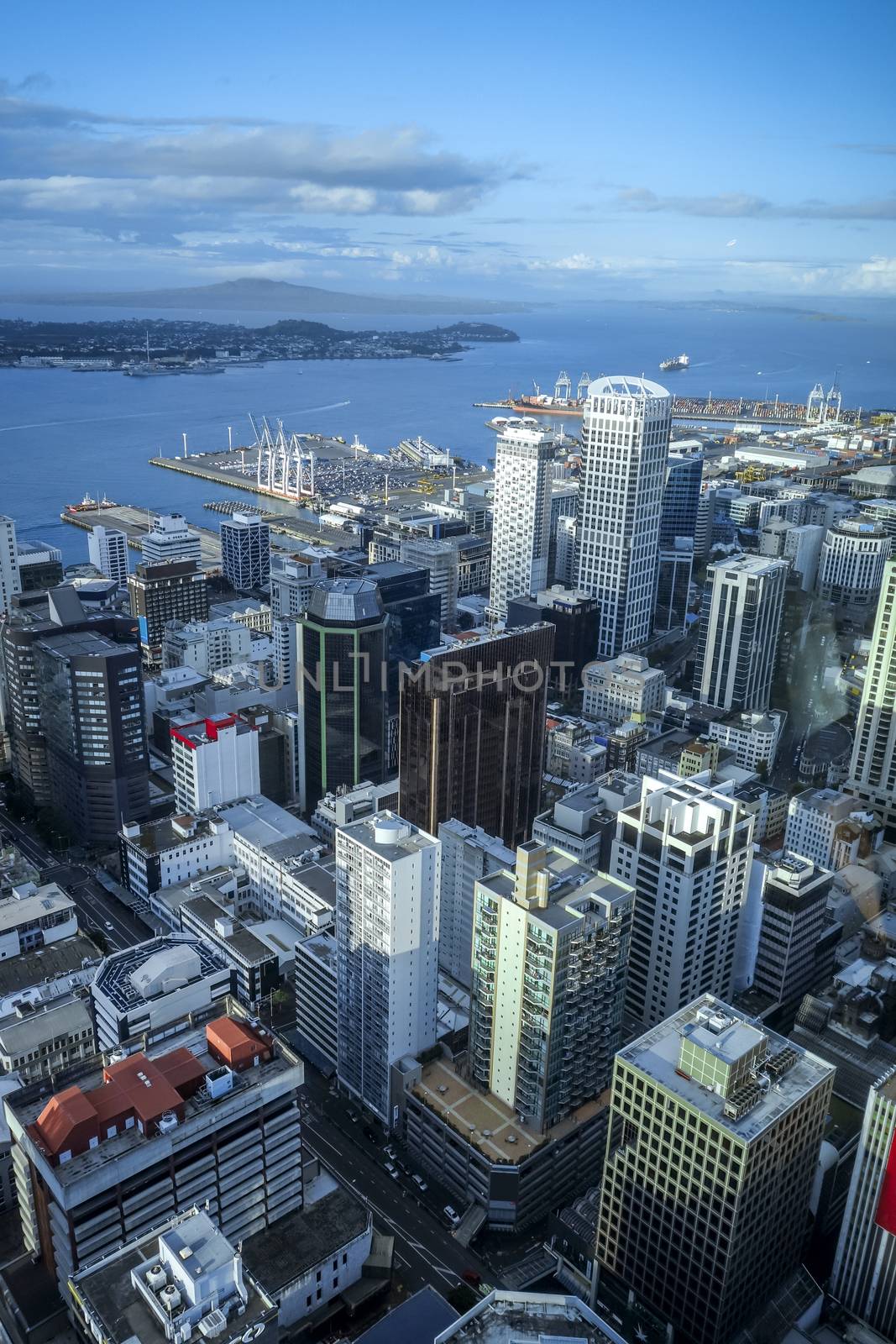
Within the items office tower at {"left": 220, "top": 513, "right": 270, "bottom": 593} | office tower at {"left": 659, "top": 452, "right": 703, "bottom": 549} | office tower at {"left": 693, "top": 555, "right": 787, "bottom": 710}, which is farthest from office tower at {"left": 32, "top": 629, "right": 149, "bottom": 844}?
office tower at {"left": 659, "top": 452, "right": 703, "bottom": 549}

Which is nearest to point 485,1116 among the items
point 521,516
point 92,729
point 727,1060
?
point 727,1060

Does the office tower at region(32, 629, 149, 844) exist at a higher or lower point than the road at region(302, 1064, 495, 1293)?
higher

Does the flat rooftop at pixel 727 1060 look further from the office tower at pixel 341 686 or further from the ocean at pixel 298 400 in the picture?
the ocean at pixel 298 400

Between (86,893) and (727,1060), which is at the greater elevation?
(727,1060)

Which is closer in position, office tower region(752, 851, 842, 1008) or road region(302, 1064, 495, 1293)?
road region(302, 1064, 495, 1293)

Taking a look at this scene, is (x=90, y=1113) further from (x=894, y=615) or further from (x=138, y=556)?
(x=138, y=556)

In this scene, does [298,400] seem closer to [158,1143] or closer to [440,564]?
[440,564]

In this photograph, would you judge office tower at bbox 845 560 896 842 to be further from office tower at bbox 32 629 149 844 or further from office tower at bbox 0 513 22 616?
office tower at bbox 0 513 22 616

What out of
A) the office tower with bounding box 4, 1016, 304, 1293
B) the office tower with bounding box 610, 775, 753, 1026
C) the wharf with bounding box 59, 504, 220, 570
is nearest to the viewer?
the office tower with bounding box 4, 1016, 304, 1293
